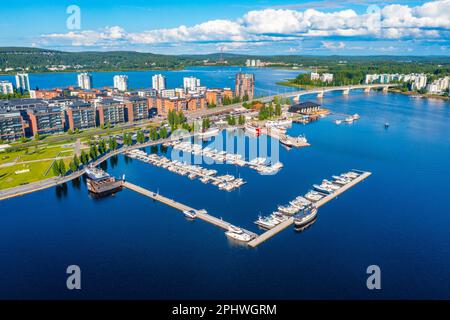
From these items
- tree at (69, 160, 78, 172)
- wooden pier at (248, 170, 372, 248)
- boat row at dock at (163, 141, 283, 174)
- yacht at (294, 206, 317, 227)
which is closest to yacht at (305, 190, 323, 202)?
wooden pier at (248, 170, 372, 248)

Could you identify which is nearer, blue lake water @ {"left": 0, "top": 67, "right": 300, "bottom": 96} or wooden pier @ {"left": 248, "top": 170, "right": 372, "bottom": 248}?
wooden pier @ {"left": 248, "top": 170, "right": 372, "bottom": 248}

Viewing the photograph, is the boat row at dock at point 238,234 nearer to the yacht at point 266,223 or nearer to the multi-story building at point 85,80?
the yacht at point 266,223

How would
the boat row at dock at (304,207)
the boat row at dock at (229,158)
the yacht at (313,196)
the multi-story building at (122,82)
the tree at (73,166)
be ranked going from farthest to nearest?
the multi-story building at (122,82), the boat row at dock at (229,158), the tree at (73,166), the yacht at (313,196), the boat row at dock at (304,207)

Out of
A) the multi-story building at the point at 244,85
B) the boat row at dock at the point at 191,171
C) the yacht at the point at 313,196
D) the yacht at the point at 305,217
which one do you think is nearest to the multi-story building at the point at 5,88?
the multi-story building at the point at 244,85

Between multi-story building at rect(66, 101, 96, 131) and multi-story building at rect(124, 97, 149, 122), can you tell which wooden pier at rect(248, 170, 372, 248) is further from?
multi-story building at rect(124, 97, 149, 122)

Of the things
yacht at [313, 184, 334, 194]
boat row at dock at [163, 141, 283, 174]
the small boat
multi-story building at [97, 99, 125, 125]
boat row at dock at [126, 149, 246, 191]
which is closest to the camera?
the small boat

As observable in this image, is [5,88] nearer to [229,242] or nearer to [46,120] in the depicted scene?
[46,120]
